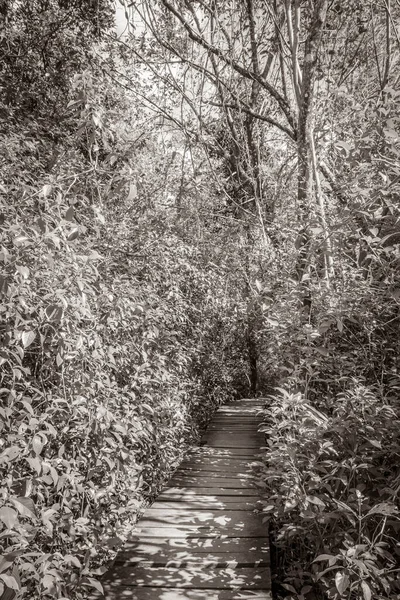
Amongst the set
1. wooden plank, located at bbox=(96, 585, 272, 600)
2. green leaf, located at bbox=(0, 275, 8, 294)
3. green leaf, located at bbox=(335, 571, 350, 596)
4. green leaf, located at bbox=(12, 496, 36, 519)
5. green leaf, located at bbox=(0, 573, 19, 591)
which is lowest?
wooden plank, located at bbox=(96, 585, 272, 600)

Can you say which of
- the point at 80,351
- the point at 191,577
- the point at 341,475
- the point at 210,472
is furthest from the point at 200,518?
the point at 80,351

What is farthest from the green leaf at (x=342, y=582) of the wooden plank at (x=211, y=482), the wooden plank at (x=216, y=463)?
the wooden plank at (x=216, y=463)

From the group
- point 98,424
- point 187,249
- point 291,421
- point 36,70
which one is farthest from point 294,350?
point 36,70

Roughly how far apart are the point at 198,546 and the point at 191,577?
374 millimetres

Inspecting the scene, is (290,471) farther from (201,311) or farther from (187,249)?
(201,311)

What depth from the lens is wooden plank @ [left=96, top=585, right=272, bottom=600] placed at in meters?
2.48

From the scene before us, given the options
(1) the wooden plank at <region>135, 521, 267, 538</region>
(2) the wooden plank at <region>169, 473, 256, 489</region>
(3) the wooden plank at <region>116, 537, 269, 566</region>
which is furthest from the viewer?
(2) the wooden plank at <region>169, 473, 256, 489</region>

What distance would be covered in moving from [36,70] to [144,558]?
6.62 meters

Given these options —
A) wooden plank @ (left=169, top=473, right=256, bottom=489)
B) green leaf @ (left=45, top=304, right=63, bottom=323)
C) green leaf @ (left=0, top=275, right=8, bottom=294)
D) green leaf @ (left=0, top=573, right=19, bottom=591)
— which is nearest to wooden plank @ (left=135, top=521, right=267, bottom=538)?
wooden plank @ (left=169, top=473, right=256, bottom=489)

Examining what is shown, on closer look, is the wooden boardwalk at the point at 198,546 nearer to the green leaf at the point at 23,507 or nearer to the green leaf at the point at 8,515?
the green leaf at the point at 23,507

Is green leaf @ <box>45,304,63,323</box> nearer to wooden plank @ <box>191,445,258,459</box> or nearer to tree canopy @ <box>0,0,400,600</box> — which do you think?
tree canopy @ <box>0,0,400,600</box>

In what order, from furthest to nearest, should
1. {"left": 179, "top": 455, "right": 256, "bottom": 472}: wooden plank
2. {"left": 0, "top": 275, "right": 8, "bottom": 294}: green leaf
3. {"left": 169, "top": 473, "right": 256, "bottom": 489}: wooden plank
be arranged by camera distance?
{"left": 179, "top": 455, "right": 256, "bottom": 472}: wooden plank, {"left": 169, "top": 473, "right": 256, "bottom": 489}: wooden plank, {"left": 0, "top": 275, "right": 8, "bottom": 294}: green leaf

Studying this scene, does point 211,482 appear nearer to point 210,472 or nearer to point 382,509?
point 210,472

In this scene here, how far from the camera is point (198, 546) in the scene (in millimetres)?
3080
